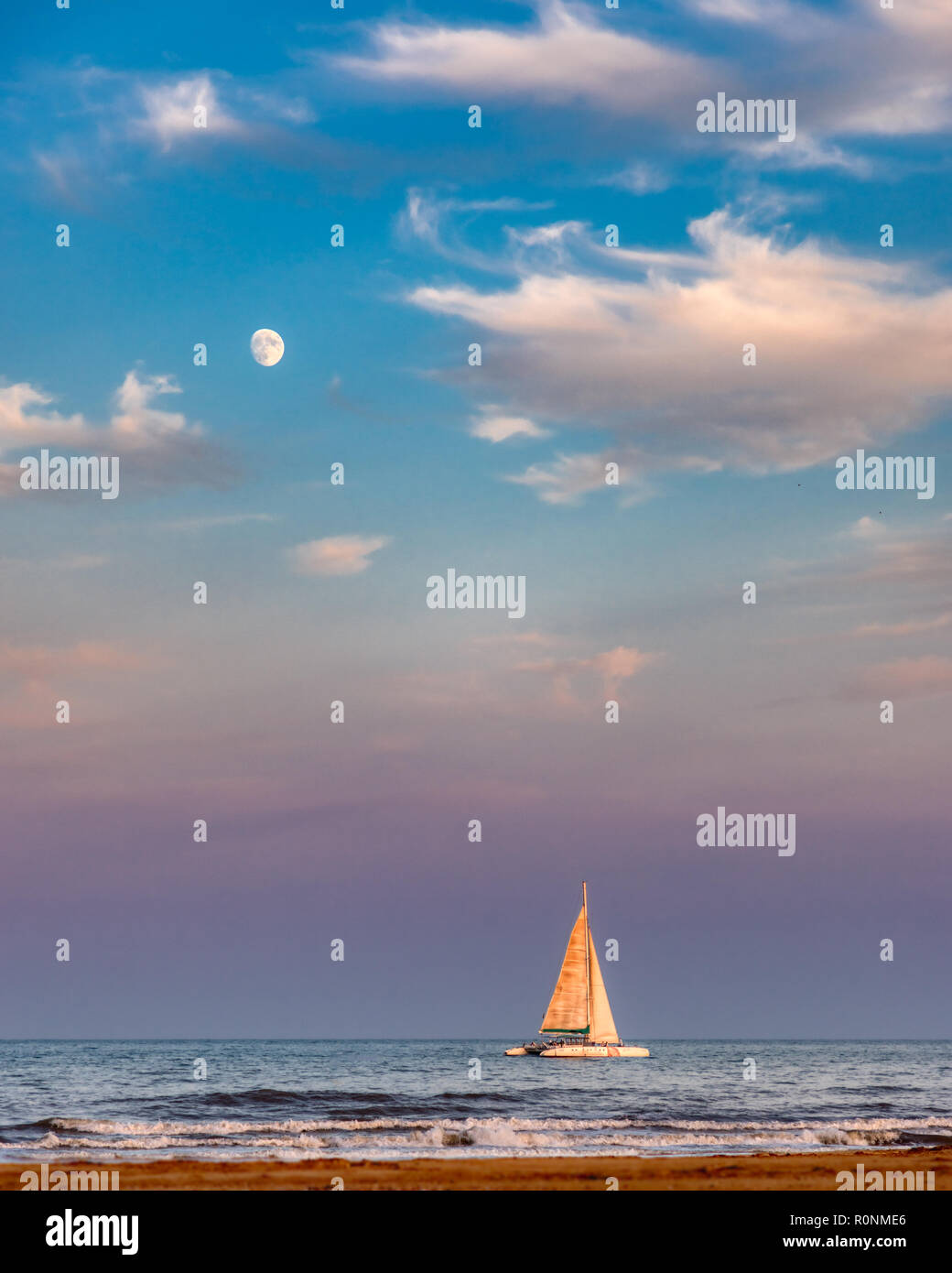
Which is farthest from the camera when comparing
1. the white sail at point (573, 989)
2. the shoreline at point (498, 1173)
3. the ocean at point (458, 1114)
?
the white sail at point (573, 989)

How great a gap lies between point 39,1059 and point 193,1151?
102 m

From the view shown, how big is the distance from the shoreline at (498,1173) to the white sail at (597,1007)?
96.7 metres

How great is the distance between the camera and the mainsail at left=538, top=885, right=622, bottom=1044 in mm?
125938

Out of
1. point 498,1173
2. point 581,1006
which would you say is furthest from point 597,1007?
point 498,1173

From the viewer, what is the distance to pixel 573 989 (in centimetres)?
12694

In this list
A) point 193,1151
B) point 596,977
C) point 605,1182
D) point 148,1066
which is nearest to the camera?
point 605,1182

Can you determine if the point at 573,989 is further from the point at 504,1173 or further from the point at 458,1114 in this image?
the point at 504,1173

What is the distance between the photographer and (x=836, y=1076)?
97.2 metres

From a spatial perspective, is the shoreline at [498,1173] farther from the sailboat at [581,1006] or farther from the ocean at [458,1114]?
the sailboat at [581,1006]

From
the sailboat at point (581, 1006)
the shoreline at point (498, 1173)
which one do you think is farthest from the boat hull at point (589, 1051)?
the shoreline at point (498, 1173)

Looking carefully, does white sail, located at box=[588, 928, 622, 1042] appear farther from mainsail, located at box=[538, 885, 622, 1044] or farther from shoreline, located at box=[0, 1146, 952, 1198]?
shoreline, located at box=[0, 1146, 952, 1198]

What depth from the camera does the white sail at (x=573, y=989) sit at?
125812mm
